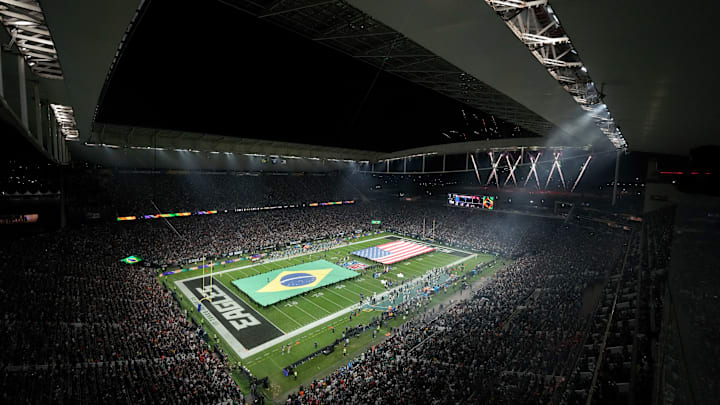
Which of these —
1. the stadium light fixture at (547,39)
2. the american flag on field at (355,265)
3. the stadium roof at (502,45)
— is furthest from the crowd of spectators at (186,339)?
the american flag on field at (355,265)

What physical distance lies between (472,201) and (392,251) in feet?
53.9

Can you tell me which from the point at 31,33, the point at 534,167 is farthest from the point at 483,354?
the point at 534,167

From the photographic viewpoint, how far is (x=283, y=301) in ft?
77.0

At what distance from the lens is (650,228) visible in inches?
652

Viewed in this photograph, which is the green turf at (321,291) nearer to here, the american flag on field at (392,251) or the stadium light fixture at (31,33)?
the american flag on field at (392,251)

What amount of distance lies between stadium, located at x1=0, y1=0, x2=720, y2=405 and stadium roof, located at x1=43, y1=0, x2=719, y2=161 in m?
0.05

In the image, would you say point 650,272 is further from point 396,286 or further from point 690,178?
point 396,286

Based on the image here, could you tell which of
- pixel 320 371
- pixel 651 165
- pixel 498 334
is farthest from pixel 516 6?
pixel 651 165

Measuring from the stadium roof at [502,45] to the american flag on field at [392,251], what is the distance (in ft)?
76.8

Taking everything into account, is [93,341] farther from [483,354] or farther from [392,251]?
[392,251]

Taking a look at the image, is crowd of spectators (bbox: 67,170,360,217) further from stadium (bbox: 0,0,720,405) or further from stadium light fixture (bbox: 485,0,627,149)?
stadium light fixture (bbox: 485,0,627,149)

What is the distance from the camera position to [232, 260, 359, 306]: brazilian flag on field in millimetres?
23922

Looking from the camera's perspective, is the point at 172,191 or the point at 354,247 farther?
the point at 354,247

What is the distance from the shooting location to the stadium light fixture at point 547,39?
13.6 feet
